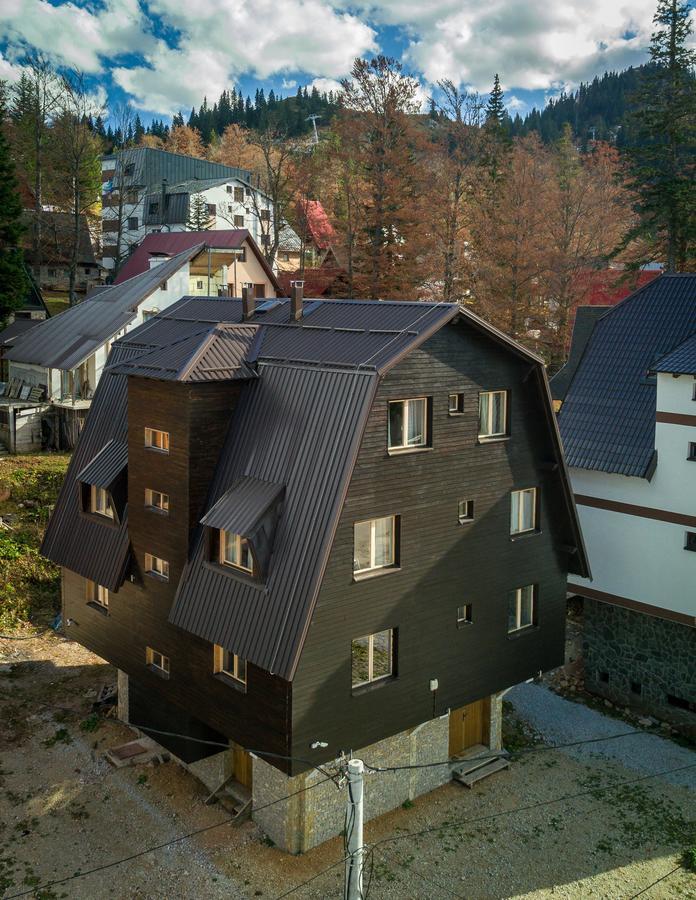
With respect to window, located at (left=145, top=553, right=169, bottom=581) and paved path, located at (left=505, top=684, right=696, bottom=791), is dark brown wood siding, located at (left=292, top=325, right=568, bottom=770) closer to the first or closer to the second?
paved path, located at (left=505, top=684, right=696, bottom=791)

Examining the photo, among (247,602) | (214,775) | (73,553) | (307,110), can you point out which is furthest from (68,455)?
(307,110)

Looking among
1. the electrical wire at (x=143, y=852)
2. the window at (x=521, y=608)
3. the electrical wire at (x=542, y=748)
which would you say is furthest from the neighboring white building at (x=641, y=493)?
the electrical wire at (x=143, y=852)

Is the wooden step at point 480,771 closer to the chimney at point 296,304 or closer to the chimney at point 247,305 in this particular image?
the chimney at point 296,304

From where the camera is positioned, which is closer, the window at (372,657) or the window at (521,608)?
the window at (372,657)

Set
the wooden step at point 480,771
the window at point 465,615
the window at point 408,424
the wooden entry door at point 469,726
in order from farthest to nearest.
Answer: the wooden entry door at point 469,726 < the wooden step at point 480,771 < the window at point 465,615 < the window at point 408,424

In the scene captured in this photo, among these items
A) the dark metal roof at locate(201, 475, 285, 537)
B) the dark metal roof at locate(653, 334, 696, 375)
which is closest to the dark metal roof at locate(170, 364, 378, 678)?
the dark metal roof at locate(201, 475, 285, 537)

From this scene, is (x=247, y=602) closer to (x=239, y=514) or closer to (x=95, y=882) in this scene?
(x=239, y=514)
